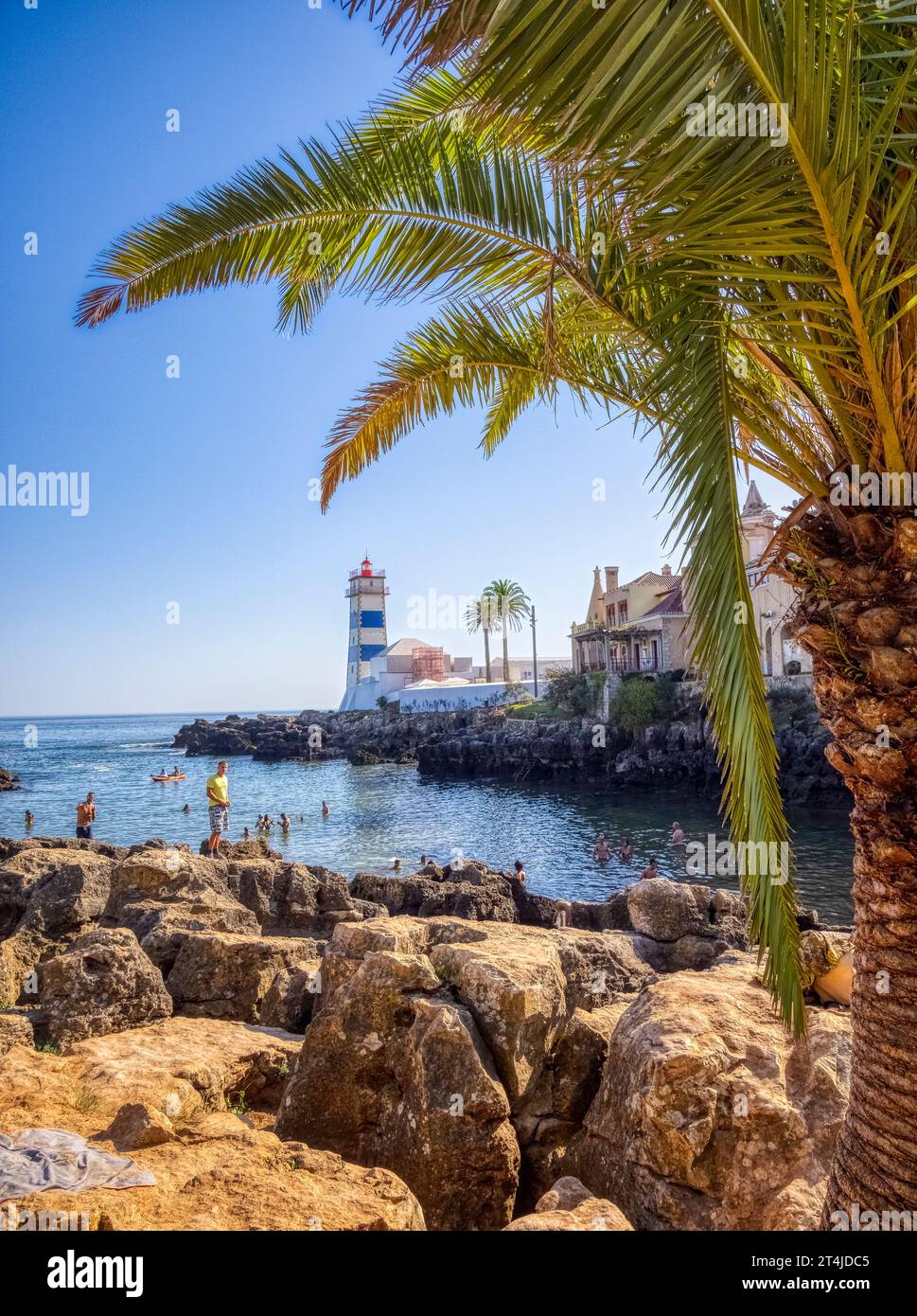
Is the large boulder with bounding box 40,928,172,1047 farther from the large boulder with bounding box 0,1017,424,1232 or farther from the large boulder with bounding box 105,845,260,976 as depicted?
the large boulder with bounding box 105,845,260,976

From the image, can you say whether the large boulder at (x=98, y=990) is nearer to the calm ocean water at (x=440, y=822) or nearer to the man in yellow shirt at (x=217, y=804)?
the man in yellow shirt at (x=217, y=804)

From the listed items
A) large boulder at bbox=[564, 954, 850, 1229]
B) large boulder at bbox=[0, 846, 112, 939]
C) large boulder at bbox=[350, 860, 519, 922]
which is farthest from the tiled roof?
large boulder at bbox=[564, 954, 850, 1229]

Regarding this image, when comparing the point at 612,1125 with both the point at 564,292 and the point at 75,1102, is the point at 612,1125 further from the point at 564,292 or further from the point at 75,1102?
the point at 564,292

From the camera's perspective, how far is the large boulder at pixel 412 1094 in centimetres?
450

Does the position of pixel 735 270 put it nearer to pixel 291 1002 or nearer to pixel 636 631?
pixel 291 1002

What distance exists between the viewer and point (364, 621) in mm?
85125

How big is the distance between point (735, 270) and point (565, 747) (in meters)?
44.1

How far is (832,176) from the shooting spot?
2.37 meters

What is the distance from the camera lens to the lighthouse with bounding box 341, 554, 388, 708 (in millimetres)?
83625

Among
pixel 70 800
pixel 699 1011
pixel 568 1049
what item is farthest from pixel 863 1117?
pixel 70 800

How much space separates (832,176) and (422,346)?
3517mm

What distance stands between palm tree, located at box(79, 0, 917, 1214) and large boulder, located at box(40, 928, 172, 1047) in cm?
496

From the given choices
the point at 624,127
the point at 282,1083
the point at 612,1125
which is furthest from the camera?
the point at 282,1083

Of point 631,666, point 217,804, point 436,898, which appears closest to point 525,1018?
point 436,898
